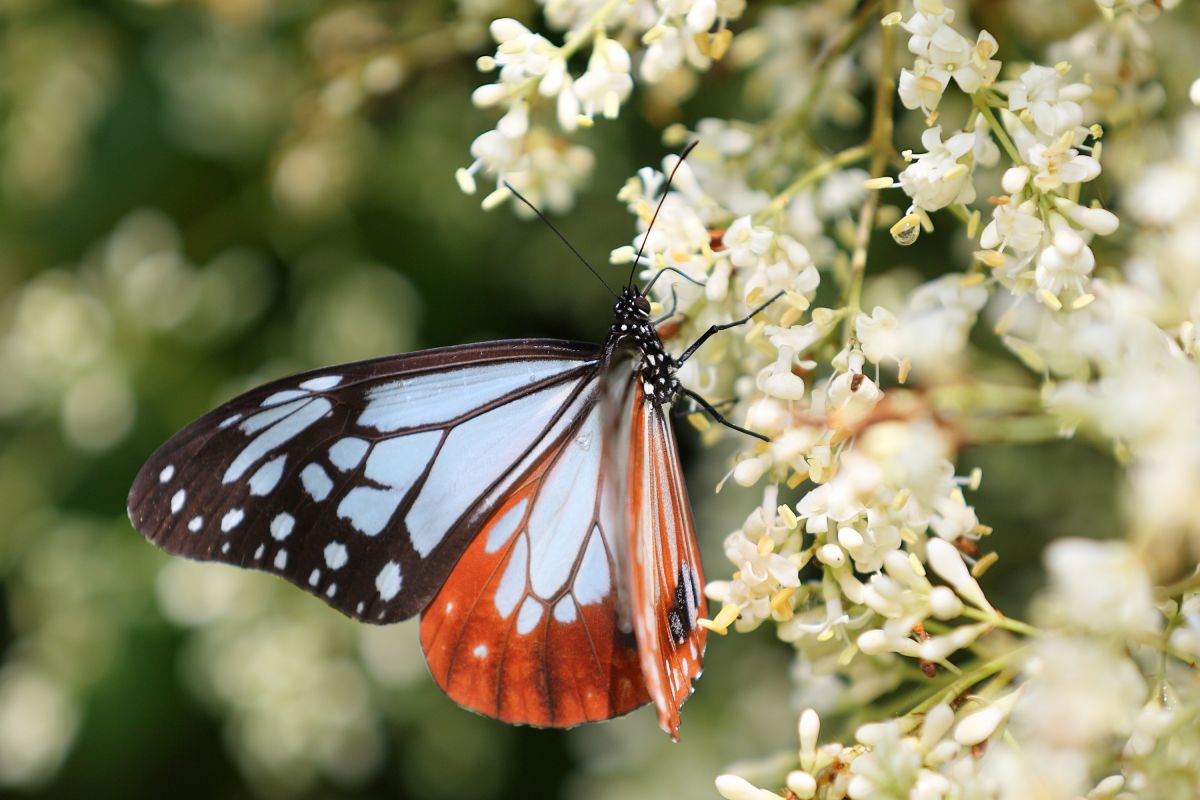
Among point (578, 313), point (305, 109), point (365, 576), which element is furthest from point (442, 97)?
point (365, 576)

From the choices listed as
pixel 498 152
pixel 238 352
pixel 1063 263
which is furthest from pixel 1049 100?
pixel 238 352

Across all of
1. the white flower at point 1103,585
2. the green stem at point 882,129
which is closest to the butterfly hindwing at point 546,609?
the green stem at point 882,129

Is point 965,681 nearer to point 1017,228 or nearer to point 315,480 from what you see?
point 1017,228

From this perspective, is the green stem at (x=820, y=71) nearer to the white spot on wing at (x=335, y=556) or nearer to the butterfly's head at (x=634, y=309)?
the butterfly's head at (x=634, y=309)

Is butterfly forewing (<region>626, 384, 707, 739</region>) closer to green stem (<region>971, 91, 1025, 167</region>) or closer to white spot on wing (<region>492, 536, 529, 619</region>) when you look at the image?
white spot on wing (<region>492, 536, 529, 619</region>)

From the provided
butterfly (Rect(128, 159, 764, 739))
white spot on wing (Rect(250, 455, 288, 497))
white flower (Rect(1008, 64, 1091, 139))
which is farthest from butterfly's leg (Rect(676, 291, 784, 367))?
white spot on wing (Rect(250, 455, 288, 497))
